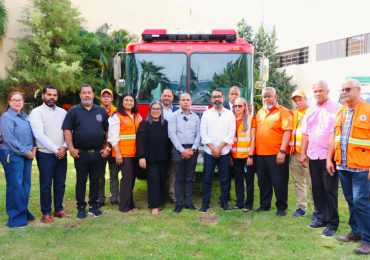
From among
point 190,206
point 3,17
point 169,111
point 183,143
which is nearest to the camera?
point 183,143

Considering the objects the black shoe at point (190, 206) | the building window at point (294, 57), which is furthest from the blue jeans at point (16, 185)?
the building window at point (294, 57)

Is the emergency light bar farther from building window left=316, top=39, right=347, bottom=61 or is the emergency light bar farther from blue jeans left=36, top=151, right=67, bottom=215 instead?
building window left=316, top=39, right=347, bottom=61

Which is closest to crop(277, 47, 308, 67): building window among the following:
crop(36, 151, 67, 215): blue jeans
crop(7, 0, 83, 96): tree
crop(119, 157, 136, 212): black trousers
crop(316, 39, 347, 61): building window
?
crop(316, 39, 347, 61): building window

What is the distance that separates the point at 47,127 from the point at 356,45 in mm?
19459

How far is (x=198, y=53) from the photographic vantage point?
6.57 meters

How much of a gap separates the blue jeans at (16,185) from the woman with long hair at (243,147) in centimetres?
301

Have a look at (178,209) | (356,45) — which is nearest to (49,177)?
(178,209)

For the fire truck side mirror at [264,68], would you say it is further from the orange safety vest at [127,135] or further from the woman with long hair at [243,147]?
the orange safety vest at [127,135]

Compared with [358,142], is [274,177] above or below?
below

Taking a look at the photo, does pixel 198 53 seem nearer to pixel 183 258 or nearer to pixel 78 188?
pixel 78 188

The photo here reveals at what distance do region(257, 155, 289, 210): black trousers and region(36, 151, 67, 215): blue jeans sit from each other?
2903 millimetres

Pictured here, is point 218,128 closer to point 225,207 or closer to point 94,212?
point 225,207

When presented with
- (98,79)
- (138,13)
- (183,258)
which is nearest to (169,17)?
(138,13)

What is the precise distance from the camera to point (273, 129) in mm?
5539
